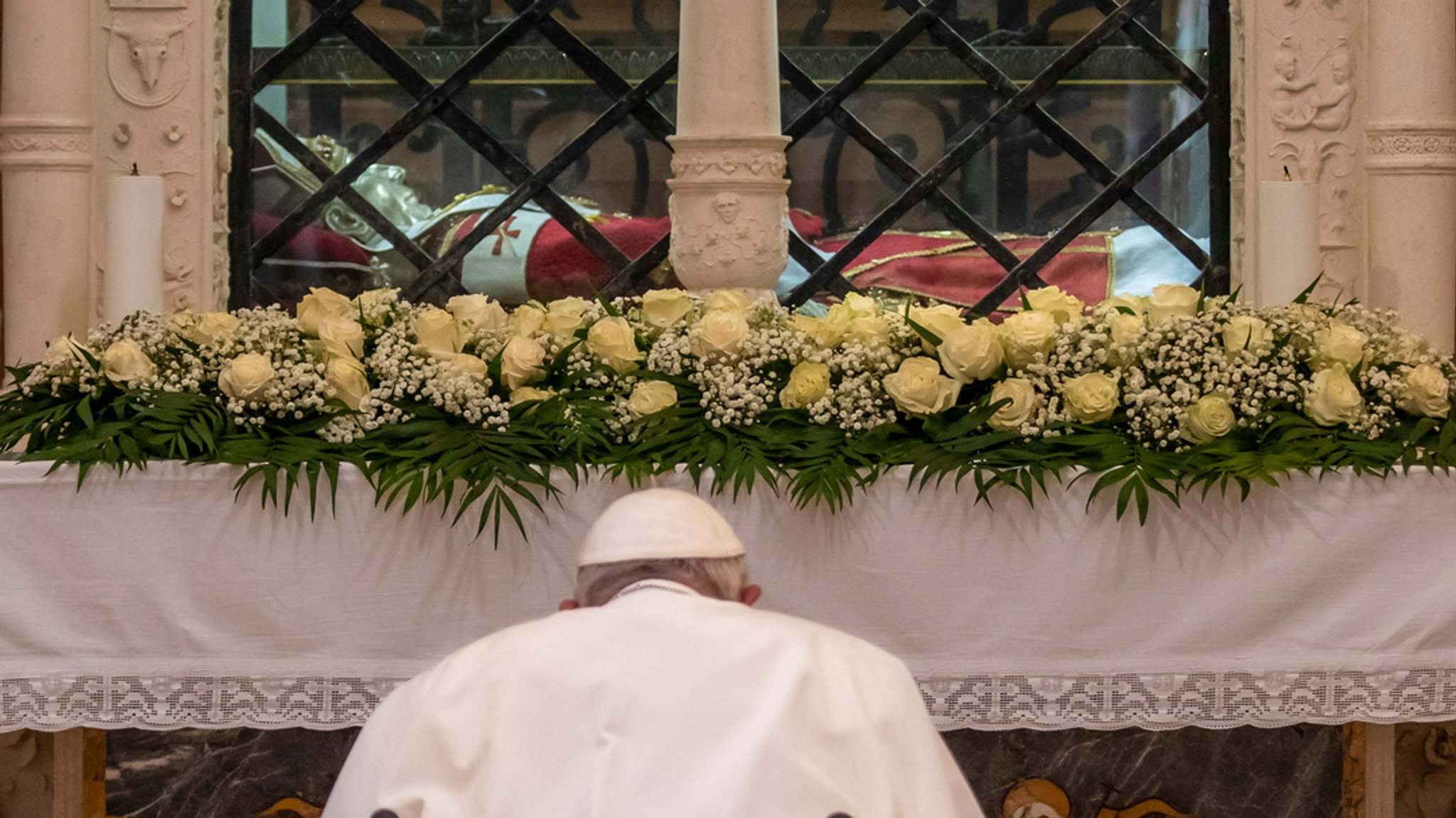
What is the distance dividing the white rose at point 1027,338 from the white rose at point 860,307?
24 centimetres

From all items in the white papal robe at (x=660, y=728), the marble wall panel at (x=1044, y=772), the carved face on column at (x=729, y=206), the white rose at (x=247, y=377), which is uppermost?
the carved face on column at (x=729, y=206)

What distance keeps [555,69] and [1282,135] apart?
6.96 ft

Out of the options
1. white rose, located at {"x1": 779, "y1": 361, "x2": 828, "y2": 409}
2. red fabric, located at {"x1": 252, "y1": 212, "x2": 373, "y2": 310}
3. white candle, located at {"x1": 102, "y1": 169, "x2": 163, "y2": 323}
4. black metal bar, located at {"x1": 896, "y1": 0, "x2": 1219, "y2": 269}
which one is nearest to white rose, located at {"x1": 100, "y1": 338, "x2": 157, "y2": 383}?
white candle, located at {"x1": 102, "y1": 169, "x2": 163, "y2": 323}

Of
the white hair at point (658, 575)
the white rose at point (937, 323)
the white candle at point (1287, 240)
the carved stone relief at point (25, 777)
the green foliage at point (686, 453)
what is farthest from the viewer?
the carved stone relief at point (25, 777)

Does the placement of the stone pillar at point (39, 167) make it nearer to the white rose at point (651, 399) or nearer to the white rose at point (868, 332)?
the white rose at point (651, 399)

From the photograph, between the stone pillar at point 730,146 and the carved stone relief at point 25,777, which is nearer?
the carved stone relief at point 25,777

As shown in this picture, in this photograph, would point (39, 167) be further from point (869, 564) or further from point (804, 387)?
point (869, 564)

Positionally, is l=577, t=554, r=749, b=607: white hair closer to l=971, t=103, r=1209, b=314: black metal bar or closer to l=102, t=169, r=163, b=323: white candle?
l=102, t=169, r=163, b=323: white candle

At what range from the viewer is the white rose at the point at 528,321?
290cm

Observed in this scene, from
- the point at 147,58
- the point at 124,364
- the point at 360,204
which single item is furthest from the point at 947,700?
the point at 147,58

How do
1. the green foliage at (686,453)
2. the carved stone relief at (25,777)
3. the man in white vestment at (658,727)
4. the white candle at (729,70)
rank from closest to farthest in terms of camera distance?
the man in white vestment at (658,727) → the green foliage at (686,453) → the carved stone relief at (25,777) → the white candle at (729,70)

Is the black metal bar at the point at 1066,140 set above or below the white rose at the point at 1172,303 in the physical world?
above

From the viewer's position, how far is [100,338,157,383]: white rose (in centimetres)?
272

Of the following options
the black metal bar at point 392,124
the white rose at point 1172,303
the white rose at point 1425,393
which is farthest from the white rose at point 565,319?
the black metal bar at point 392,124
